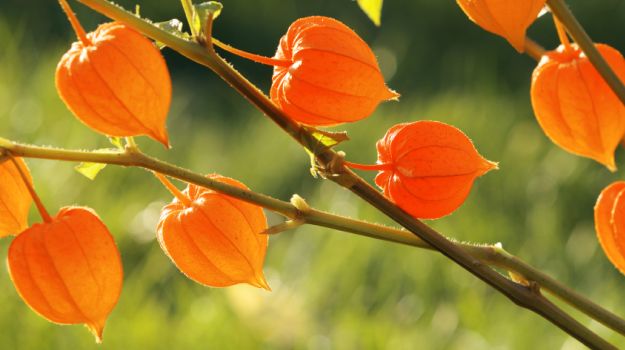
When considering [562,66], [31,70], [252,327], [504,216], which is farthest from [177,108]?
[562,66]

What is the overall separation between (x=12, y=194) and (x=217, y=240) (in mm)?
95

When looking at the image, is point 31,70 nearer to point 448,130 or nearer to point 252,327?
point 252,327

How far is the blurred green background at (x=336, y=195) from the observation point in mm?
1739

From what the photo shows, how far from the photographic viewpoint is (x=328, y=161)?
0.48m

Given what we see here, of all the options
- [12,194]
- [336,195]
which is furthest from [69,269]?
[336,195]

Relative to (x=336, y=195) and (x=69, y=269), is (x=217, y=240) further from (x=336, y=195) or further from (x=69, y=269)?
(x=336, y=195)

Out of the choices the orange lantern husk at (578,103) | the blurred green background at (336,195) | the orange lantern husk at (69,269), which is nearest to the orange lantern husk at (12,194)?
the orange lantern husk at (69,269)

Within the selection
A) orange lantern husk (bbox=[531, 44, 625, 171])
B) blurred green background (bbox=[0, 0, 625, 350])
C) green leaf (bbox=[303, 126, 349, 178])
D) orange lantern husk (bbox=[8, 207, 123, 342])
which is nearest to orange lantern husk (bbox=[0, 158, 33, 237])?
orange lantern husk (bbox=[8, 207, 123, 342])

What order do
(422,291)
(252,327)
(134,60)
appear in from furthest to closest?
(422,291) < (252,327) < (134,60)

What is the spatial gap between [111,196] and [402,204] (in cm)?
212

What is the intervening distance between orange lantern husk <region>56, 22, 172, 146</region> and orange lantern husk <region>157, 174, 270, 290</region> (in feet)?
0.23

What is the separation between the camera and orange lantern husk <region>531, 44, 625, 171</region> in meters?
0.54

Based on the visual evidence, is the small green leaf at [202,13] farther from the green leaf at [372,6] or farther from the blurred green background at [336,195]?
the blurred green background at [336,195]

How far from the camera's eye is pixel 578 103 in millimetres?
545
